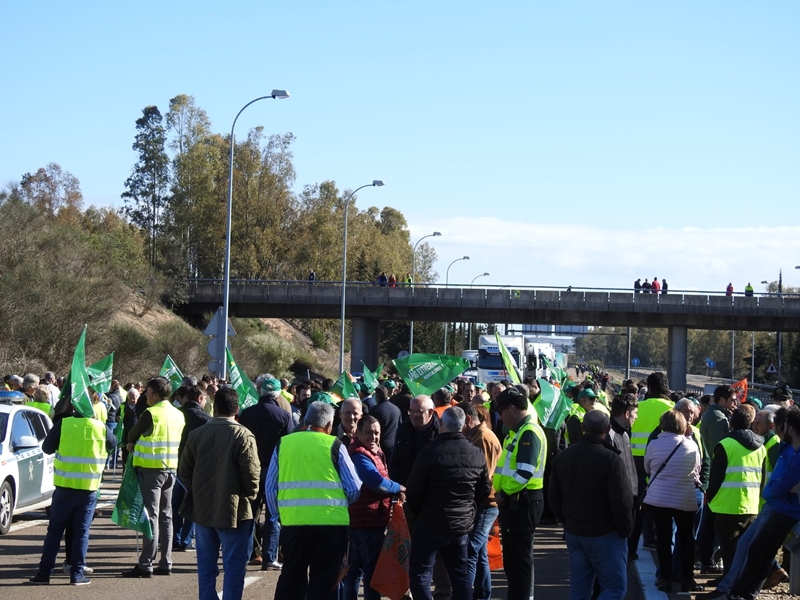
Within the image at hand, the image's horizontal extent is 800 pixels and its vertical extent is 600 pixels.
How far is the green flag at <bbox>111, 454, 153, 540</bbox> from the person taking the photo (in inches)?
406

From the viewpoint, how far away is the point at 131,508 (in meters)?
10.5

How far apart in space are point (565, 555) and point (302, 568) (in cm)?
540

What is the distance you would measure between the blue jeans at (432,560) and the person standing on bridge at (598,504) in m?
0.81

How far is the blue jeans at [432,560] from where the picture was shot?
798cm

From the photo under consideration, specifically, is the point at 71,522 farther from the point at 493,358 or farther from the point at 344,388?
the point at 493,358

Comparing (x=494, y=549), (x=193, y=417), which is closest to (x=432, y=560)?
(x=494, y=549)

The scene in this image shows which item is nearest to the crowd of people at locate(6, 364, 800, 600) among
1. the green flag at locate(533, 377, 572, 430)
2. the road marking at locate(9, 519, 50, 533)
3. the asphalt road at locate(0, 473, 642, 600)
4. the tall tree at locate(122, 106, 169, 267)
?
the asphalt road at locate(0, 473, 642, 600)

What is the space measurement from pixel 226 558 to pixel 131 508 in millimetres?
2388

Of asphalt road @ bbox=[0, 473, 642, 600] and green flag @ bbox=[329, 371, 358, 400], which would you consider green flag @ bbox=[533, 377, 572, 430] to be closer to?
asphalt road @ bbox=[0, 473, 642, 600]

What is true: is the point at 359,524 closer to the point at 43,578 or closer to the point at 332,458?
the point at 332,458

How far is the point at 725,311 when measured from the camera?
56969mm

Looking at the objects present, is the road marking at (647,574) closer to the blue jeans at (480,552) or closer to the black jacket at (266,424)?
the blue jeans at (480,552)

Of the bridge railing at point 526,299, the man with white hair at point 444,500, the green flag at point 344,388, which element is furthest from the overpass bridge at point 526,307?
the man with white hair at point 444,500

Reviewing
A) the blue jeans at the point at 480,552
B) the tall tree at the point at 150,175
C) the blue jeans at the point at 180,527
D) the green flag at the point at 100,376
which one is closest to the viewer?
the blue jeans at the point at 480,552
